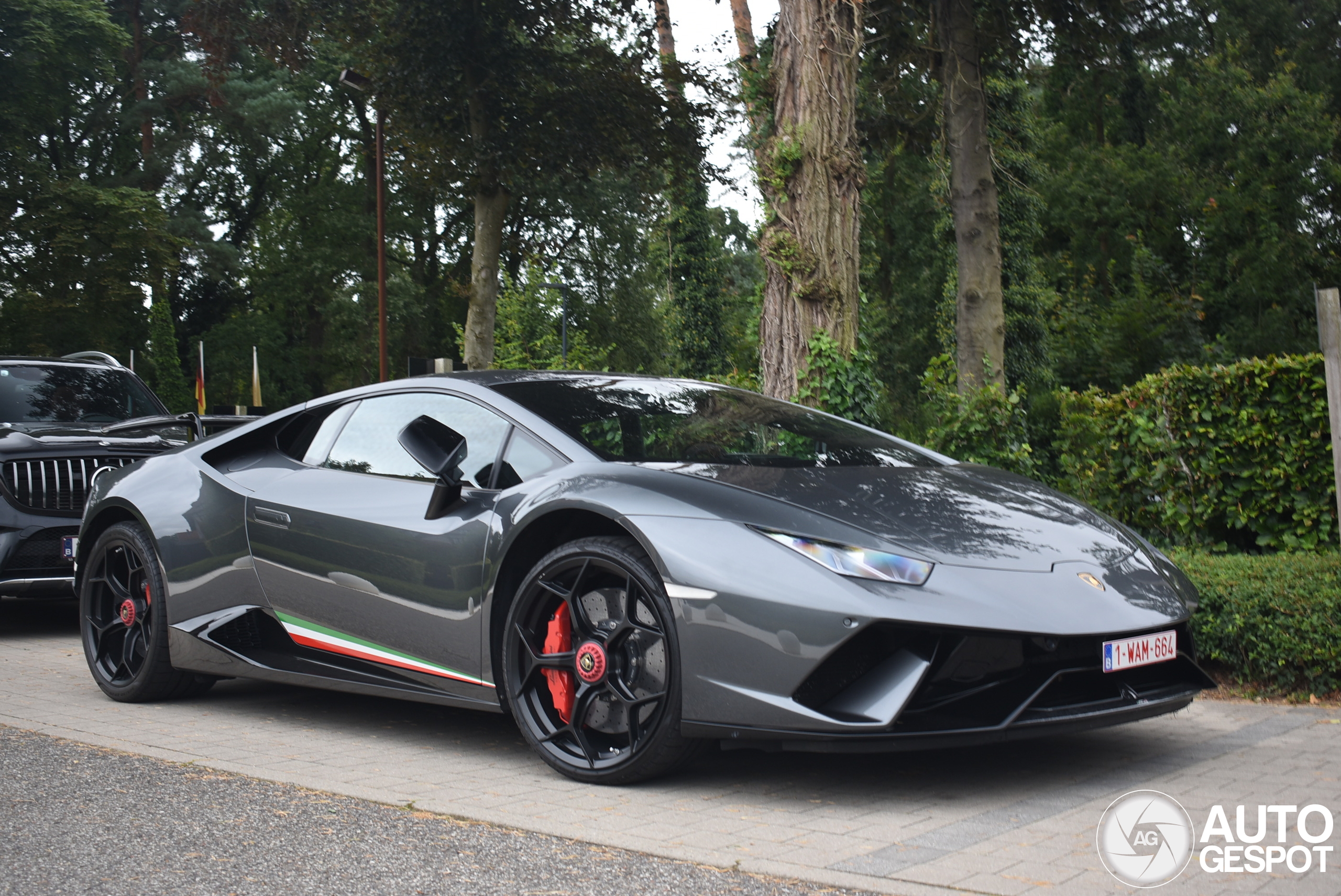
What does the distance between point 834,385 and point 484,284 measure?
15272 mm

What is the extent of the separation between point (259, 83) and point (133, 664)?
119 ft

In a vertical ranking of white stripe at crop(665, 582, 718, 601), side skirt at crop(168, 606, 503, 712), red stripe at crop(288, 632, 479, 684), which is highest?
white stripe at crop(665, 582, 718, 601)

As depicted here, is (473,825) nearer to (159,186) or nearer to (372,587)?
(372,587)

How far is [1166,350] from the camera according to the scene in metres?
29.0

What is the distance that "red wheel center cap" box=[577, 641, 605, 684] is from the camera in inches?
163

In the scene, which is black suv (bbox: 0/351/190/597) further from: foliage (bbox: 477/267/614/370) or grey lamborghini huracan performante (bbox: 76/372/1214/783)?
foliage (bbox: 477/267/614/370)

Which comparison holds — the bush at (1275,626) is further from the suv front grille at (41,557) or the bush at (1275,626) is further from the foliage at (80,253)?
the foliage at (80,253)

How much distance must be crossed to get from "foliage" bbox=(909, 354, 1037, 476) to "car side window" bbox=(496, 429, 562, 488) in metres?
4.52

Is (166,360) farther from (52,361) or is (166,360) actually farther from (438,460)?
(438,460)

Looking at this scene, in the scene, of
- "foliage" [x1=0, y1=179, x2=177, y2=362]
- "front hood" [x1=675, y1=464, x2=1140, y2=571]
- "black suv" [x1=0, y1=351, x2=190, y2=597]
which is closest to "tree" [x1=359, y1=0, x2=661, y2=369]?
"foliage" [x1=0, y1=179, x2=177, y2=362]

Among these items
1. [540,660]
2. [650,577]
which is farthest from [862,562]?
[540,660]

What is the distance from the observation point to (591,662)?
4.15m

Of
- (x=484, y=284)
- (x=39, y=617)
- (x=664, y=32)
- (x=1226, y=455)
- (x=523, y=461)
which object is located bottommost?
(x=39, y=617)

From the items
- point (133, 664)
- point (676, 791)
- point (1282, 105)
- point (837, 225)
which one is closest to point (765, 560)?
point (676, 791)
